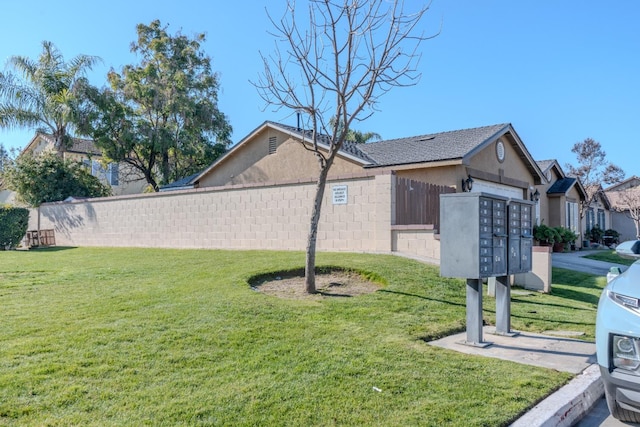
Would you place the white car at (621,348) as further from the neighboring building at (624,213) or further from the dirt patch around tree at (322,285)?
the neighboring building at (624,213)

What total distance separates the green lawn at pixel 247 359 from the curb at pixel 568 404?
0.31 feet

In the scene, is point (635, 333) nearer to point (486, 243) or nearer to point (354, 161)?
point (486, 243)

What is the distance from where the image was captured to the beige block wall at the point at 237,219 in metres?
12.0

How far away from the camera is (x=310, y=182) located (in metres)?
13.0

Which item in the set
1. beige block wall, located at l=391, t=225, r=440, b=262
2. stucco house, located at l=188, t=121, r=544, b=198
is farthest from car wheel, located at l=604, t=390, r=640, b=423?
stucco house, located at l=188, t=121, r=544, b=198

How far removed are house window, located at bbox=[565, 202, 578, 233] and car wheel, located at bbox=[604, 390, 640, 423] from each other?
77.2ft

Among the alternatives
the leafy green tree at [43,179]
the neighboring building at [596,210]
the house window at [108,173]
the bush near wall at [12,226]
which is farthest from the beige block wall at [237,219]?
the neighboring building at [596,210]

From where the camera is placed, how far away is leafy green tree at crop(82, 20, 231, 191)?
27266 millimetres

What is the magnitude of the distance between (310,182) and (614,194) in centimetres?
3813

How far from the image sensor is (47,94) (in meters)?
25.6

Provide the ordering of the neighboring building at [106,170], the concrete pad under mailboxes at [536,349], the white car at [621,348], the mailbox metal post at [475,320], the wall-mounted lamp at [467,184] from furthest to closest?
the neighboring building at [106,170] < the wall-mounted lamp at [467,184] < the mailbox metal post at [475,320] < the concrete pad under mailboxes at [536,349] < the white car at [621,348]

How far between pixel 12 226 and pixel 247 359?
1938 cm

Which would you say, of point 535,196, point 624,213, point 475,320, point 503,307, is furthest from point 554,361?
point 624,213

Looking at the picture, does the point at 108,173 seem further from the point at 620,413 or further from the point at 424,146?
the point at 620,413
